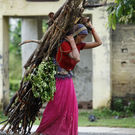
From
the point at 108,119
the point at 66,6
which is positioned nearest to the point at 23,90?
the point at 66,6

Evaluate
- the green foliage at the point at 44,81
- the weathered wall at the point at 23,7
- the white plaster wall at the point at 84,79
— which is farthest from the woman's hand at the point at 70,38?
the white plaster wall at the point at 84,79

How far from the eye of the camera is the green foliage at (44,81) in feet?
15.4

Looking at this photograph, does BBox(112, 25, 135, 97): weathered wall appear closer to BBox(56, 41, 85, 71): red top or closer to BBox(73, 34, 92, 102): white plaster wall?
BBox(73, 34, 92, 102): white plaster wall

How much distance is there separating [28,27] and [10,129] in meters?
5.15

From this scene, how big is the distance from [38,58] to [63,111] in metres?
0.80

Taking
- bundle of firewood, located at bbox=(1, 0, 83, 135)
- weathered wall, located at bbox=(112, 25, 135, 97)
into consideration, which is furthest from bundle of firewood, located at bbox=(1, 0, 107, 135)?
weathered wall, located at bbox=(112, 25, 135, 97)

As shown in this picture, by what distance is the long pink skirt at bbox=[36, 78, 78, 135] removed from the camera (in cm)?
482

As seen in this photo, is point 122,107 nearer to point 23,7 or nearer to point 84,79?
point 84,79

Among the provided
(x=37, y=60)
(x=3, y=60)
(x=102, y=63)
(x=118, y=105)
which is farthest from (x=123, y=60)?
(x=37, y=60)

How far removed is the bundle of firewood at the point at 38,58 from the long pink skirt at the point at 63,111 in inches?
13.4

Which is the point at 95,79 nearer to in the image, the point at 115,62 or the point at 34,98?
the point at 115,62

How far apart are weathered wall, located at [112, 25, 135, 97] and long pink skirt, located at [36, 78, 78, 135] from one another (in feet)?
13.9

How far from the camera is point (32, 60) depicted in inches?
197

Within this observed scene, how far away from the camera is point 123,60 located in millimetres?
8906
